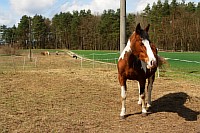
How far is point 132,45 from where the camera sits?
525 cm

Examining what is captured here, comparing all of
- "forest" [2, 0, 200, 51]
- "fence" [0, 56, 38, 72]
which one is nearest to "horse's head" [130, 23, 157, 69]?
"fence" [0, 56, 38, 72]

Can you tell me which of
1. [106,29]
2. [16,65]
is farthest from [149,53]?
[106,29]

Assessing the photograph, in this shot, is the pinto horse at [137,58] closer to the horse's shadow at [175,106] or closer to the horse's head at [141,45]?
the horse's head at [141,45]

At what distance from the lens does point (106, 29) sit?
74188 mm

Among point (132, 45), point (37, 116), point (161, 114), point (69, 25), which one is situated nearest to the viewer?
point (132, 45)

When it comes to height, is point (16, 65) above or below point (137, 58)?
below

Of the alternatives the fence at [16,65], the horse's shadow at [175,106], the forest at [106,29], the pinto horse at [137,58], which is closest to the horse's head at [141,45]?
the pinto horse at [137,58]

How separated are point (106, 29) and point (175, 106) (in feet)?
224

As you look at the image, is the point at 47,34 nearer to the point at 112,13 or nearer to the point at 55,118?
the point at 112,13

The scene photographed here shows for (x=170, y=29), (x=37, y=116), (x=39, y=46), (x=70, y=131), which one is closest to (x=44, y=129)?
(x=70, y=131)

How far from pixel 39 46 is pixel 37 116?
3562 inches

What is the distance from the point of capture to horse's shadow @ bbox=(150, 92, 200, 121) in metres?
6.05

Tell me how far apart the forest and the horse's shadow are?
3033 centimetres

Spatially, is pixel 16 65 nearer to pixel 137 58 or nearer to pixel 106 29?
pixel 137 58
